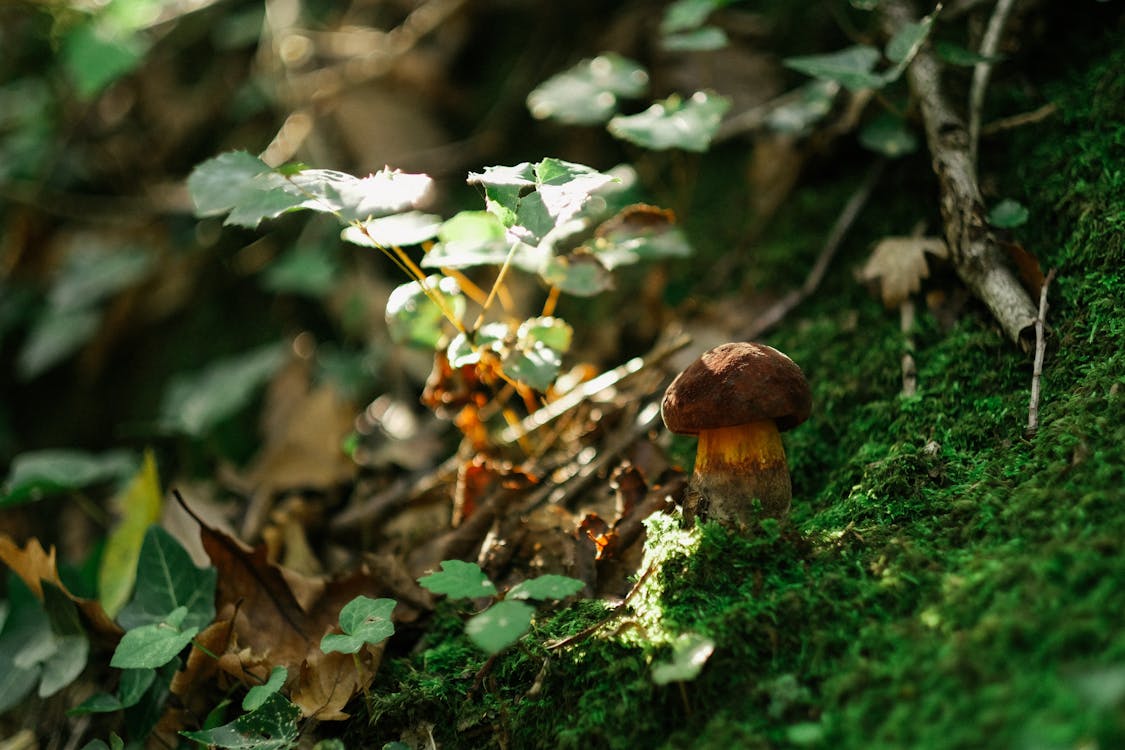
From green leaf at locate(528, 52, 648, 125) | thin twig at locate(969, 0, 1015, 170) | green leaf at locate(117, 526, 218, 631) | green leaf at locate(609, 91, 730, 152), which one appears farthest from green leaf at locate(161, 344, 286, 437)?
thin twig at locate(969, 0, 1015, 170)

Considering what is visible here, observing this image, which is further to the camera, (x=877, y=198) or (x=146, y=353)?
(x=146, y=353)

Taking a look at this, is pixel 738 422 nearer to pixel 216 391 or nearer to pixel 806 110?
pixel 806 110

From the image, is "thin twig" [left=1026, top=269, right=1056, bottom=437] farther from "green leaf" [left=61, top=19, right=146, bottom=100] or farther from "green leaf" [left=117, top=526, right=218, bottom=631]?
"green leaf" [left=61, top=19, right=146, bottom=100]

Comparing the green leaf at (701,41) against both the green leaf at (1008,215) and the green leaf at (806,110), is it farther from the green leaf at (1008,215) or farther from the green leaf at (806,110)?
the green leaf at (1008,215)

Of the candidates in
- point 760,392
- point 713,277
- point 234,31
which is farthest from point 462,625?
point 234,31

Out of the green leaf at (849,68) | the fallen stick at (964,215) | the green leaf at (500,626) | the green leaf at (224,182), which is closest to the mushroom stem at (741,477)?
the green leaf at (500,626)

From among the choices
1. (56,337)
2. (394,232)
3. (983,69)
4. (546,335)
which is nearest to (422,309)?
(394,232)

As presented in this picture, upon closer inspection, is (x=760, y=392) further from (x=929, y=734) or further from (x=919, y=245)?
(x=919, y=245)
